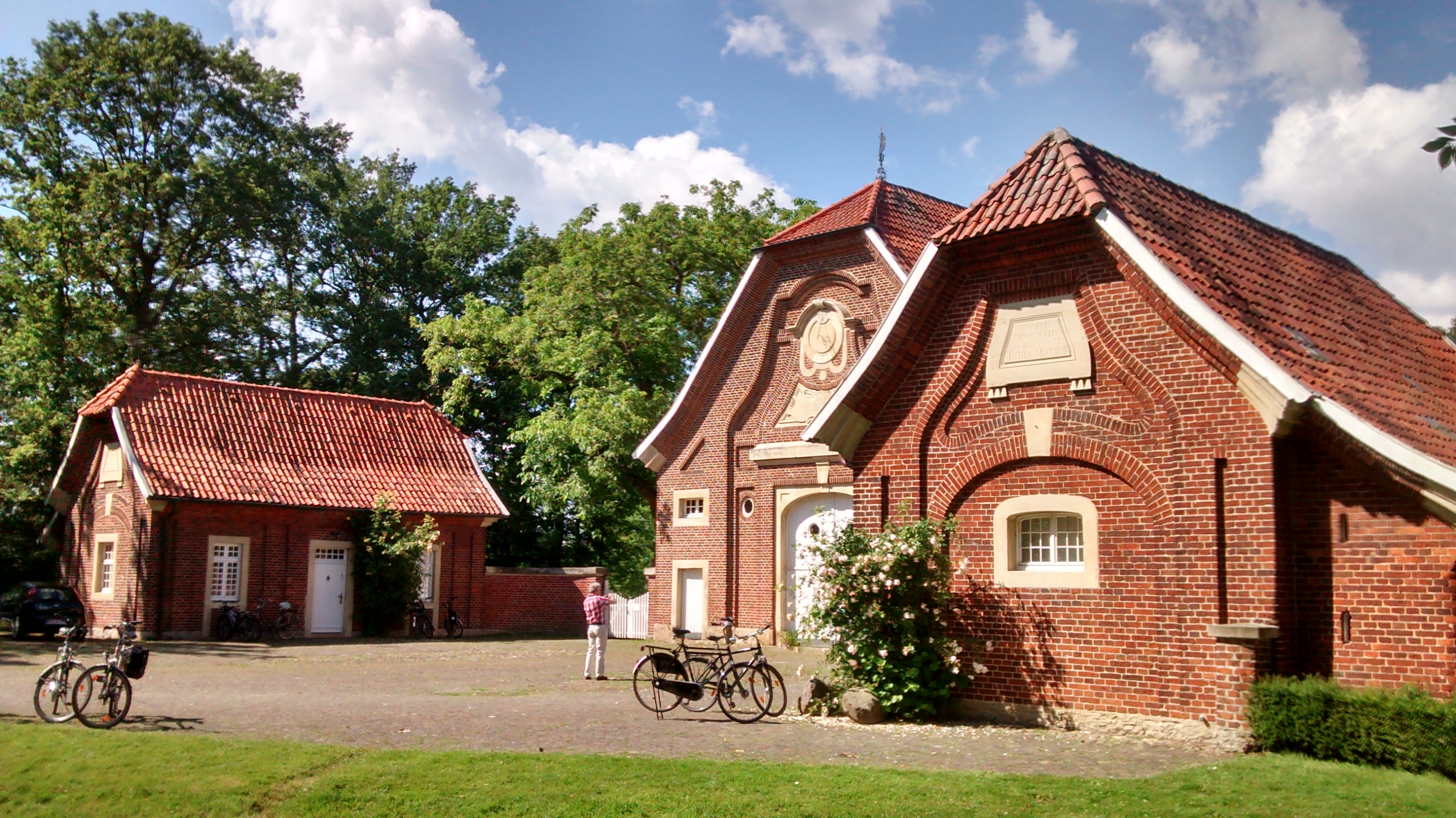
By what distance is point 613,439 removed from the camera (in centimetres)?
3212

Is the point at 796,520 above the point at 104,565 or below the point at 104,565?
above

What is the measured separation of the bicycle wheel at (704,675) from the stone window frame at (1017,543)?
11.0 feet

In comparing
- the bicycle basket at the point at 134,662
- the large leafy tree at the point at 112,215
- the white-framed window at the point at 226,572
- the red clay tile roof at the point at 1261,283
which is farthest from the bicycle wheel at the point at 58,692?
the large leafy tree at the point at 112,215

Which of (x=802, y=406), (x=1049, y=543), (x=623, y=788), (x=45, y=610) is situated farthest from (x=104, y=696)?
(x=45, y=610)

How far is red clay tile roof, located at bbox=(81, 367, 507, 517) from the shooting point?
91.2ft

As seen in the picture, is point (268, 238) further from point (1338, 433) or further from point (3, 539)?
point (1338, 433)

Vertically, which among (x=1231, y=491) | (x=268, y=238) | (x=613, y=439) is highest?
(x=268, y=238)

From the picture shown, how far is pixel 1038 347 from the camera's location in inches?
510

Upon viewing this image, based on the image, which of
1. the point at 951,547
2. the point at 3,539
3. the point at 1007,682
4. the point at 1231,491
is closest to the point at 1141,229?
the point at 1231,491

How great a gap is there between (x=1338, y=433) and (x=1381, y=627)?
5.88 ft

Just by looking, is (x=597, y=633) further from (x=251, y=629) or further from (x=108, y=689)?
(x=251, y=629)

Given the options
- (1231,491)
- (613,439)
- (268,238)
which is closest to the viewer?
(1231,491)

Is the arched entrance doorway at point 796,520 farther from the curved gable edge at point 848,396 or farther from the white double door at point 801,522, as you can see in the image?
the curved gable edge at point 848,396

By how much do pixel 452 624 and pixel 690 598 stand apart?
23.8 feet
